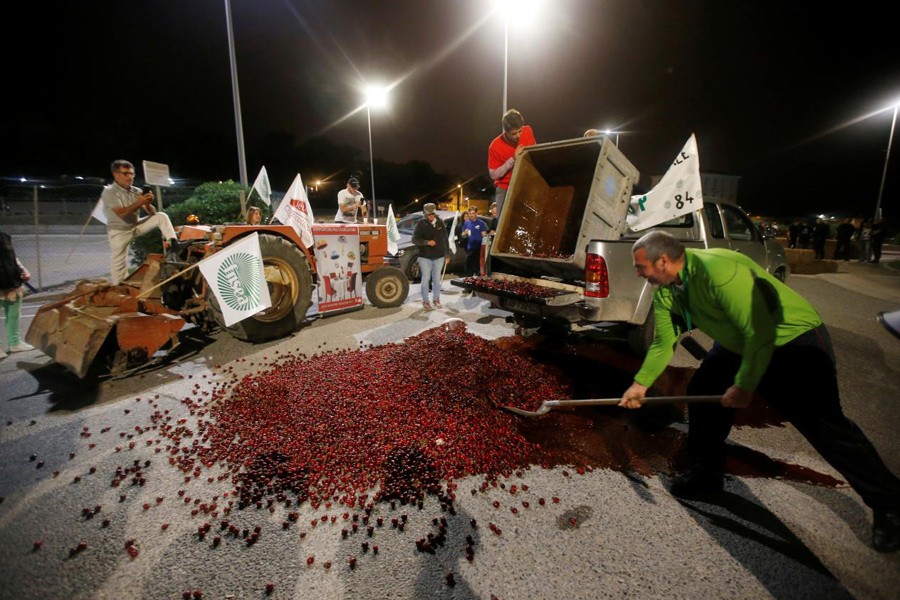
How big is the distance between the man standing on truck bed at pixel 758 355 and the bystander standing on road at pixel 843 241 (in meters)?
22.1

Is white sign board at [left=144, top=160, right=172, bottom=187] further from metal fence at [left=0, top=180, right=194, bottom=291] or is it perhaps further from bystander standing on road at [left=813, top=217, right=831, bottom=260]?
bystander standing on road at [left=813, top=217, right=831, bottom=260]

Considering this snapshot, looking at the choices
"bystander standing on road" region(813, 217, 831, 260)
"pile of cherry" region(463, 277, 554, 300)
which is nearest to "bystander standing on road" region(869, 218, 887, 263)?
"bystander standing on road" region(813, 217, 831, 260)

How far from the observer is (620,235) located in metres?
4.92

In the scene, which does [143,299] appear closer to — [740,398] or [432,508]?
[432,508]

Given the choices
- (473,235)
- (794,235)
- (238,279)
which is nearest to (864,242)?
(794,235)

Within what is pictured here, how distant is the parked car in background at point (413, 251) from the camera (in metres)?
10.7

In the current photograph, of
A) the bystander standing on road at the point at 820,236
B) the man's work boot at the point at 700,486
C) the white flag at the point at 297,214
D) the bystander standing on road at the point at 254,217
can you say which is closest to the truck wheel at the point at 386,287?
the white flag at the point at 297,214

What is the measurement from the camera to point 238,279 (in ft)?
15.3

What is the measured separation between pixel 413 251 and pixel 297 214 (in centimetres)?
467

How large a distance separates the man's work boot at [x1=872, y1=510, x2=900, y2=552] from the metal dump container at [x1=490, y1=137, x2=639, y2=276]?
312cm

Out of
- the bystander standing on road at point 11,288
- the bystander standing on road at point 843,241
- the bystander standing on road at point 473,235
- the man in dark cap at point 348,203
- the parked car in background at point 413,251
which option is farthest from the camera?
the bystander standing on road at point 843,241

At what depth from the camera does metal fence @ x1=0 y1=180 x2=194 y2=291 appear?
10.1m

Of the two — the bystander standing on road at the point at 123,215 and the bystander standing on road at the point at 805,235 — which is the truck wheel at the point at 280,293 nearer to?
the bystander standing on road at the point at 123,215

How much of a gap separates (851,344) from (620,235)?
4.05 meters
